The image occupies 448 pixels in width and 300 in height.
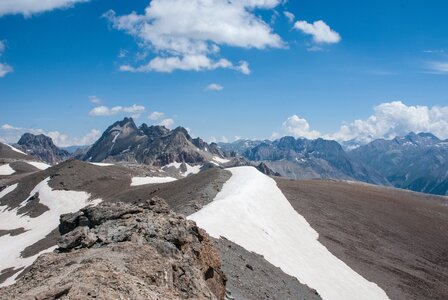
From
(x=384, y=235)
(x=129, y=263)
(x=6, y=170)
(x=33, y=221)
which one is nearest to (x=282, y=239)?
(x=384, y=235)

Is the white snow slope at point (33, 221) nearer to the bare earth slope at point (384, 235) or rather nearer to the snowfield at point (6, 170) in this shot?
the bare earth slope at point (384, 235)

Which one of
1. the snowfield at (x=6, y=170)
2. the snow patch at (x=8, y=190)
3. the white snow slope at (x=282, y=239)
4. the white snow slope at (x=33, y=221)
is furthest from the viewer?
the snowfield at (x=6, y=170)

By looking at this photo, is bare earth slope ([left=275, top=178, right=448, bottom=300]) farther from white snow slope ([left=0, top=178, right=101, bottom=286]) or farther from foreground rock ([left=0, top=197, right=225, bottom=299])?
white snow slope ([left=0, top=178, right=101, bottom=286])

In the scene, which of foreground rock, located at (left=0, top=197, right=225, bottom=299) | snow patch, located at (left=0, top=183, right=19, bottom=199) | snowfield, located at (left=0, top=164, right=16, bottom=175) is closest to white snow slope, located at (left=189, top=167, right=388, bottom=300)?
foreground rock, located at (left=0, top=197, right=225, bottom=299)

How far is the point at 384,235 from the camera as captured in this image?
63969 millimetres

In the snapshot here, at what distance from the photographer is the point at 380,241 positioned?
61.0 meters

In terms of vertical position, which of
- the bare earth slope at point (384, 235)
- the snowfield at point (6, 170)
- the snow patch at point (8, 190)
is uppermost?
the snowfield at point (6, 170)

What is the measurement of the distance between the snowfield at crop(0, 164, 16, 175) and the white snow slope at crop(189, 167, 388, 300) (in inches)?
5125

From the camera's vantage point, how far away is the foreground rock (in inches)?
447

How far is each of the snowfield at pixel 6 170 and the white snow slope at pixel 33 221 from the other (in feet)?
173

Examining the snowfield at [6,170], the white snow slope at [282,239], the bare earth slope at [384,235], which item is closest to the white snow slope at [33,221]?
the white snow slope at [282,239]

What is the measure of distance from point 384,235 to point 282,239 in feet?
87.1

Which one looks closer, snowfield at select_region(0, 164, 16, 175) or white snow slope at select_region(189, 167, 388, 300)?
white snow slope at select_region(189, 167, 388, 300)

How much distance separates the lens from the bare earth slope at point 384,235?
47812 millimetres
